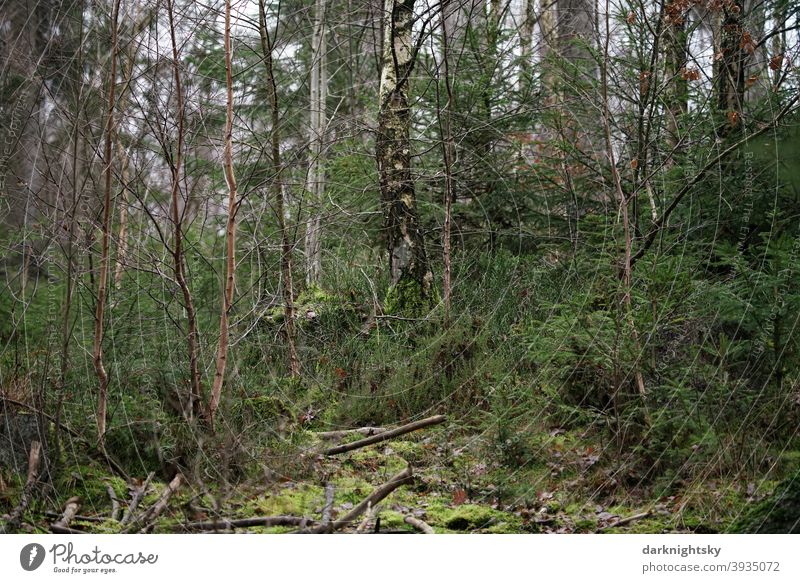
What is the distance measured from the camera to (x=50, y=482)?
134 inches

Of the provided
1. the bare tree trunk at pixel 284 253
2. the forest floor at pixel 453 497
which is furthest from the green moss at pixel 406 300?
the forest floor at pixel 453 497

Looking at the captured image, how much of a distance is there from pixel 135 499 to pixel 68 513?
0.27m

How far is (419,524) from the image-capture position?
3.18m

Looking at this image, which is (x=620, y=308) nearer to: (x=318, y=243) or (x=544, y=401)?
(x=544, y=401)

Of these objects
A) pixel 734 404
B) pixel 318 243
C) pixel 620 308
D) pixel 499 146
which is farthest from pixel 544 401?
pixel 499 146

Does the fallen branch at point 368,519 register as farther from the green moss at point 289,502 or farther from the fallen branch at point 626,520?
the fallen branch at point 626,520

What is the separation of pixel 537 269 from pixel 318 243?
1561mm

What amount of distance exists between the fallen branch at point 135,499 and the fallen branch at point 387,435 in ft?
3.12

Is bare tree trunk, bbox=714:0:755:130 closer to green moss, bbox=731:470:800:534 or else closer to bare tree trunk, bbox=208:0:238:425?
green moss, bbox=731:470:800:534

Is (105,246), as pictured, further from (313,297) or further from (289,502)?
(313,297)

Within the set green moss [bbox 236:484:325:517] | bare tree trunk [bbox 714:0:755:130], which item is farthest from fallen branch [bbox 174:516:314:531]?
bare tree trunk [bbox 714:0:755:130]

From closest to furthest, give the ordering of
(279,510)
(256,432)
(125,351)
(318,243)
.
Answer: (279,510)
(256,432)
(125,351)
(318,243)

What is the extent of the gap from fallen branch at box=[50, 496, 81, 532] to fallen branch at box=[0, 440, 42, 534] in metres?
0.15

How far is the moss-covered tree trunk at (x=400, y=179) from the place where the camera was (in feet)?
18.0
